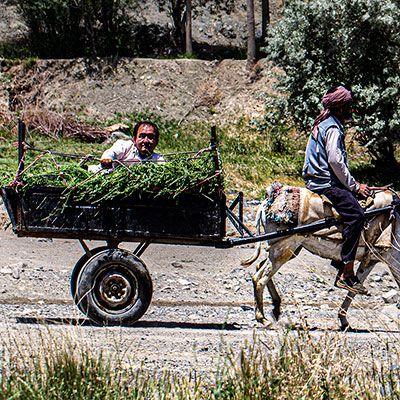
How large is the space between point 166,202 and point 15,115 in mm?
19038

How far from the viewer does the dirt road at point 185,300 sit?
29.9 feet

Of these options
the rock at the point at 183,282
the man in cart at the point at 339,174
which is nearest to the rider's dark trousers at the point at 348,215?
the man in cart at the point at 339,174

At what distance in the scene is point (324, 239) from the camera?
35.0 ft

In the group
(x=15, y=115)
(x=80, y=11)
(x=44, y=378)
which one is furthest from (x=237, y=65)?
(x=44, y=378)

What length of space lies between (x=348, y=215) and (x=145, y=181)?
236 cm

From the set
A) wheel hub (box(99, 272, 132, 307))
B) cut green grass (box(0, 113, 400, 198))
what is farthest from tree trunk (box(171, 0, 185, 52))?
wheel hub (box(99, 272, 132, 307))

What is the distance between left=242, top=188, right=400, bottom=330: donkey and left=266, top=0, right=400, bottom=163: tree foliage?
12.4 m

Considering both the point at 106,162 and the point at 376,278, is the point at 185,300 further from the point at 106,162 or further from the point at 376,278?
the point at 106,162

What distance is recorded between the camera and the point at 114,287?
404 inches

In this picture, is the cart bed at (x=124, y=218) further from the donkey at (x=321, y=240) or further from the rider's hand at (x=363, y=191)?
the rider's hand at (x=363, y=191)

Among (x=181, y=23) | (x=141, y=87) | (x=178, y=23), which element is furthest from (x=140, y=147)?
(x=181, y=23)

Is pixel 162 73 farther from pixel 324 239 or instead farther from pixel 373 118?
pixel 324 239

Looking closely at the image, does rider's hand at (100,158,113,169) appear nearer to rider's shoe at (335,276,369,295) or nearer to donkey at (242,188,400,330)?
donkey at (242,188,400,330)

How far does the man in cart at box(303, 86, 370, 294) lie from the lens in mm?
10258
